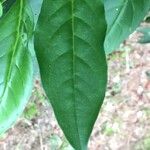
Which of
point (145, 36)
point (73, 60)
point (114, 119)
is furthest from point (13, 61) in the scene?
point (114, 119)

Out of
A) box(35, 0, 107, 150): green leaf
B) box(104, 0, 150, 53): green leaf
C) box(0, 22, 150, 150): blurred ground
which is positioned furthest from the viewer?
box(0, 22, 150, 150): blurred ground

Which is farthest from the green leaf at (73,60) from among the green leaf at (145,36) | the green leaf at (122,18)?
the green leaf at (145,36)

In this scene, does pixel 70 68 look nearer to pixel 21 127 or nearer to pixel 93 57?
pixel 93 57

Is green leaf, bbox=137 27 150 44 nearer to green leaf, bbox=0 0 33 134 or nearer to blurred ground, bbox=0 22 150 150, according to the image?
green leaf, bbox=0 0 33 134

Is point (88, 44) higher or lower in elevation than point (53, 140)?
higher

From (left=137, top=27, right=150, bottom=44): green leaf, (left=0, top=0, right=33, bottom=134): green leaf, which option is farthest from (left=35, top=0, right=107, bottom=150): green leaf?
(left=137, top=27, right=150, bottom=44): green leaf

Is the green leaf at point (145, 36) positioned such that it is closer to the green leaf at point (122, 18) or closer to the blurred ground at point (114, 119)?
the green leaf at point (122, 18)

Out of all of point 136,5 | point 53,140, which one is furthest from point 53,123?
point 136,5
